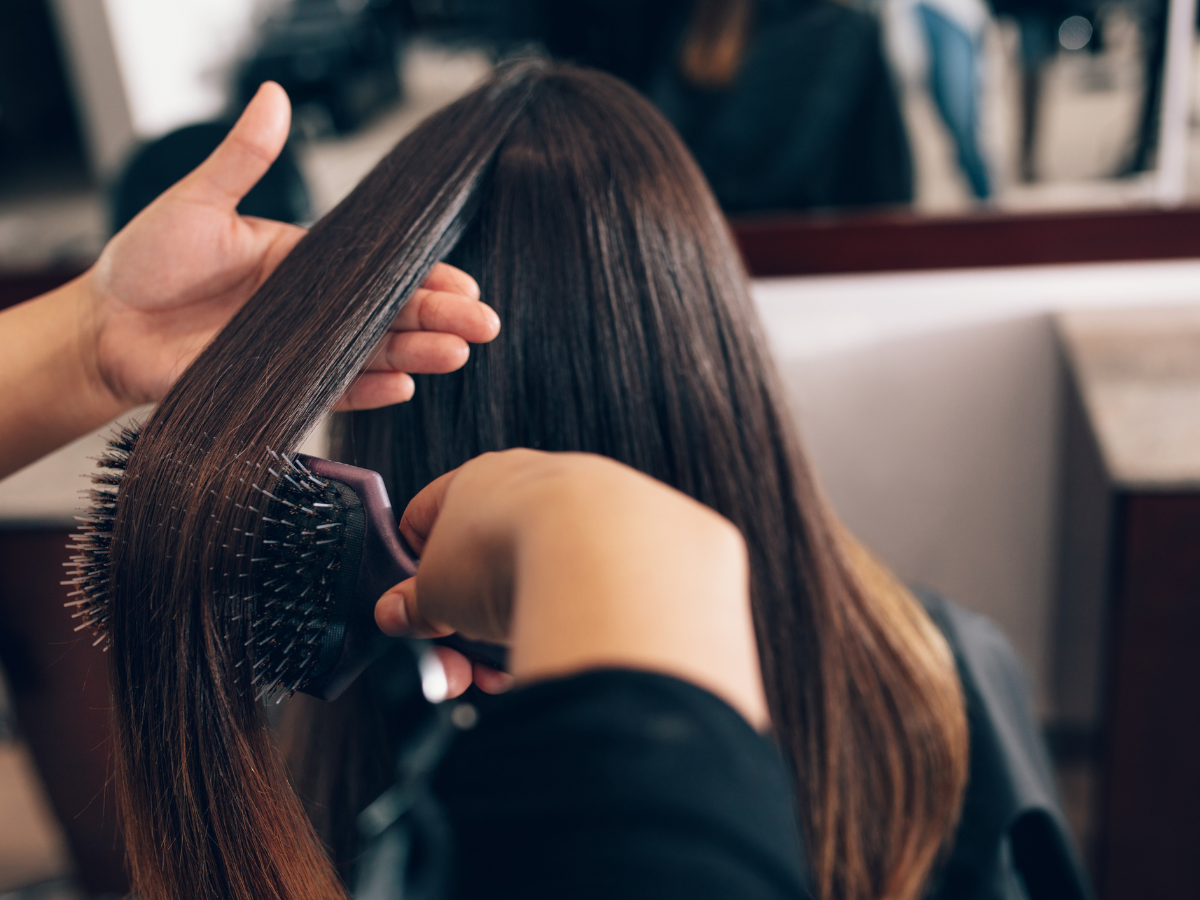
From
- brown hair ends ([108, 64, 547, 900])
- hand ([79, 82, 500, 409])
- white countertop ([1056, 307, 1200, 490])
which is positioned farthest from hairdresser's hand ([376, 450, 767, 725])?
white countertop ([1056, 307, 1200, 490])

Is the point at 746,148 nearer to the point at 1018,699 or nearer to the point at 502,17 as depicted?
the point at 502,17

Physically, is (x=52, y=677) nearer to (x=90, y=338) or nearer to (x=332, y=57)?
(x=90, y=338)

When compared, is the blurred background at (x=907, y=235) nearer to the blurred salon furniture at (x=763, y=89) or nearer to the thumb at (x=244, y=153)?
the blurred salon furniture at (x=763, y=89)

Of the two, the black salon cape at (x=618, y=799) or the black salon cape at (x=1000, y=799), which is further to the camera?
the black salon cape at (x=1000, y=799)

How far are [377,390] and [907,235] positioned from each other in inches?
39.5

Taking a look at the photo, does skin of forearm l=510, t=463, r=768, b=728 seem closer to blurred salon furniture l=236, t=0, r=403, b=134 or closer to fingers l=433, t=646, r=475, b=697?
fingers l=433, t=646, r=475, b=697

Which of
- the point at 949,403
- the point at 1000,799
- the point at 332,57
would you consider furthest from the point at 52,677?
the point at 949,403

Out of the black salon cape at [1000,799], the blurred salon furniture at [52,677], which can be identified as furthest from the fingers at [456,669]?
the blurred salon furniture at [52,677]

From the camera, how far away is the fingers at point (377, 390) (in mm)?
498

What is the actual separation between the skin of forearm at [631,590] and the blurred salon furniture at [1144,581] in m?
0.72

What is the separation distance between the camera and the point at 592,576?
11.3 inches

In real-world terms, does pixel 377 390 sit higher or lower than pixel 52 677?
higher

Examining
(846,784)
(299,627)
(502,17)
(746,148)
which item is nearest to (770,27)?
(746,148)

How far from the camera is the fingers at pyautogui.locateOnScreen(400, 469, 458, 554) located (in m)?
0.40
